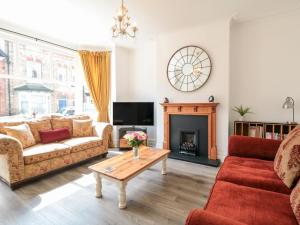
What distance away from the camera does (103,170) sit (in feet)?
6.98

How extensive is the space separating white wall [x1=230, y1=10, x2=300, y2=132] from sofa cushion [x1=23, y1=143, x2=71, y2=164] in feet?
10.6

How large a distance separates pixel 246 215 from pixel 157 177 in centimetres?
176

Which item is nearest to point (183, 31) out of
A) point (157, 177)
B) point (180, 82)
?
point (180, 82)

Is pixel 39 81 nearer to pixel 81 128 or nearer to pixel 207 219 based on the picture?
pixel 81 128

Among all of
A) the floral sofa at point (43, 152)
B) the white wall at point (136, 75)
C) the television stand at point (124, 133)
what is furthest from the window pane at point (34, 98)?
the television stand at point (124, 133)

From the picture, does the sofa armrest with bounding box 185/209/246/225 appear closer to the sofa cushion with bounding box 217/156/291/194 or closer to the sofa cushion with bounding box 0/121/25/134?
the sofa cushion with bounding box 217/156/291/194

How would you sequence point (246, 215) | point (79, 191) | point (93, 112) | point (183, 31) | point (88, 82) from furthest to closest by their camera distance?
point (93, 112) < point (88, 82) < point (183, 31) < point (79, 191) < point (246, 215)


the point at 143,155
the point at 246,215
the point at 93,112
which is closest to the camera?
the point at 246,215

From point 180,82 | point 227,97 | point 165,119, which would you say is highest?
point 180,82

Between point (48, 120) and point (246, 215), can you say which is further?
point (48, 120)

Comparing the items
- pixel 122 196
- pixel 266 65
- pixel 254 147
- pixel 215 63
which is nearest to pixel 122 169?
pixel 122 196

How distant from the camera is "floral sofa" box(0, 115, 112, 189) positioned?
2.34 meters

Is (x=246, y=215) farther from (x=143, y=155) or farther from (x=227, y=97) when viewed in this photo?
(x=227, y=97)

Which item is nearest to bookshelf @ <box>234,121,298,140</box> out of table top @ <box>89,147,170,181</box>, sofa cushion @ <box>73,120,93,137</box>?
table top @ <box>89,147,170,181</box>
